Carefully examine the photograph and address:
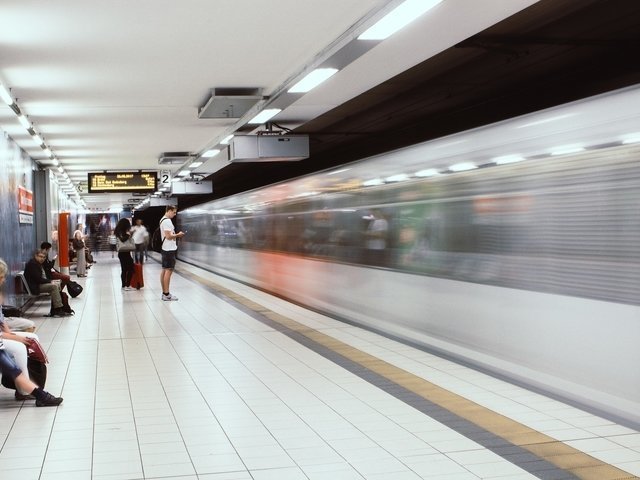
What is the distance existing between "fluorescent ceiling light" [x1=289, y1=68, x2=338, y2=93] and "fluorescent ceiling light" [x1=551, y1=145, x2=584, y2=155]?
268 centimetres

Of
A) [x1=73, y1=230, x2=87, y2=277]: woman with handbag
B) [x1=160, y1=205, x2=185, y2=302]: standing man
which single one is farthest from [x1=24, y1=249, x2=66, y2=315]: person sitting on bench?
[x1=73, y1=230, x2=87, y2=277]: woman with handbag

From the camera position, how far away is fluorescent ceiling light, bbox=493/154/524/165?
607 centimetres

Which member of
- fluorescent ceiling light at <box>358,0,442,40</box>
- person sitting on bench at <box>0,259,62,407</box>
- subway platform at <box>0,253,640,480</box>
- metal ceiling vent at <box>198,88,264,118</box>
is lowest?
subway platform at <box>0,253,640,480</box>

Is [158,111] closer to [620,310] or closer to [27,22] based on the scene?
[27,22]

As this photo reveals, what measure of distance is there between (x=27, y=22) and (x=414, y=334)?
189 inches

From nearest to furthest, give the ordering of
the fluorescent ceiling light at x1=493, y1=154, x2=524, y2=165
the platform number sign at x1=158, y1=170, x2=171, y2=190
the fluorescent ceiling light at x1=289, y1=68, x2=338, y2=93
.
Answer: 1. the fluorescent ceiling light at x1=493, y1=154, x2=524, y2=165
2. the fluorescent ceiling light at x1=289, y1=68, x2=338, y2=93
3. the platform number sign at x1=158, y1=170, x2=171, y2=190

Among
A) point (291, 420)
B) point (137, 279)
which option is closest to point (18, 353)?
point (291, 420)

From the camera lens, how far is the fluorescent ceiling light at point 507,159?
607 centimetres

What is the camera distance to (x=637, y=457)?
4.16 m

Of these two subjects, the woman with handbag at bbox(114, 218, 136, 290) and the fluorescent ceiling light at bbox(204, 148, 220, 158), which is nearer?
the fluorescent ceiling light at bbox(204, 148, 220, 158)

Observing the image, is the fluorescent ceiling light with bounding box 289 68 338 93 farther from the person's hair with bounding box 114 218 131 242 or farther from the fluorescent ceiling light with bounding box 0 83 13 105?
the person's hair with bounding box 114 218 131 242

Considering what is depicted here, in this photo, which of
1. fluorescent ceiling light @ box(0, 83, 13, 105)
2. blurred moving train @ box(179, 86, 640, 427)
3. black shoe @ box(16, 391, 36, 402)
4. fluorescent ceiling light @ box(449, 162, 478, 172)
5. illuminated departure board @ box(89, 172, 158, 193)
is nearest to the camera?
blurred moving train @ box(179, 86, 640, 427)

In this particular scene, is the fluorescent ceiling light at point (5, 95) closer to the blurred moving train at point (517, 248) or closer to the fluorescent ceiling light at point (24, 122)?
the fluorescent ceiling light at point (24, 122)

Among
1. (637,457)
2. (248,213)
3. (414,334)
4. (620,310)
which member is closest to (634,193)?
(620,310)
